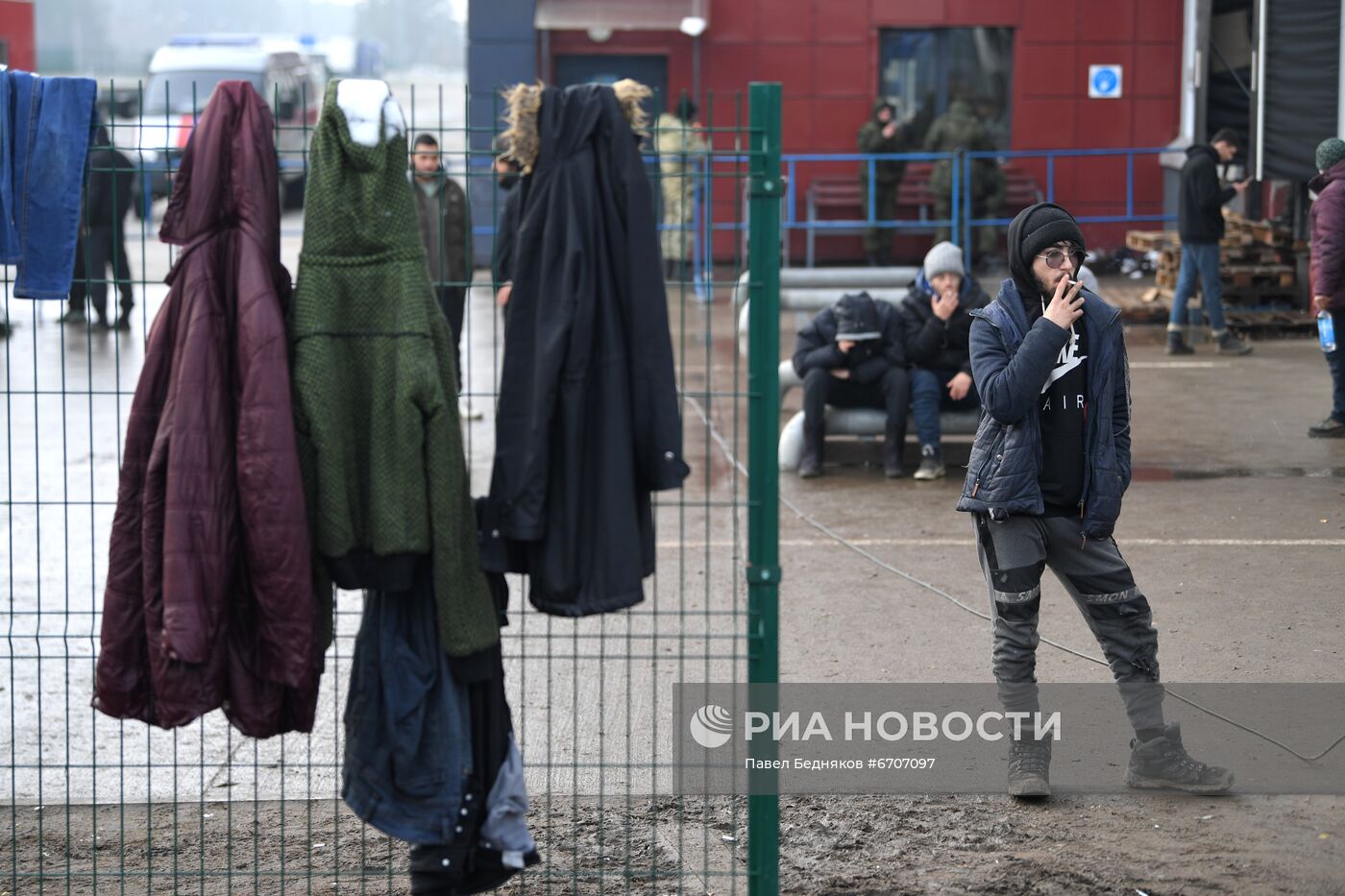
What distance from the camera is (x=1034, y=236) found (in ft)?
16.5

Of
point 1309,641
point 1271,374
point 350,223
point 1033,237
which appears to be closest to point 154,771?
point 350,223

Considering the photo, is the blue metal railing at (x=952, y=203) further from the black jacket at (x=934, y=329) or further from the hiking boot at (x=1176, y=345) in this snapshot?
the black jacket at (x=934, y=329)

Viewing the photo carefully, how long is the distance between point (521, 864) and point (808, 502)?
572cm

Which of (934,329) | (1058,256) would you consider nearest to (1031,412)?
(1058,256)

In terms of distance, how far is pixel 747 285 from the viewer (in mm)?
3855

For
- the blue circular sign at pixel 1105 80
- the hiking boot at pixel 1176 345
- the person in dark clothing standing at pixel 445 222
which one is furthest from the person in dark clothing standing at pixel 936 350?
the blue circular sign at pixel 1105 80

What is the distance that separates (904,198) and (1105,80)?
315cm

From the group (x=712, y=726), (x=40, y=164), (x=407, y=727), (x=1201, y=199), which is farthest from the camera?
(x=1201, y=199)

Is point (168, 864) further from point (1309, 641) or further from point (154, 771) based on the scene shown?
point (1309, 641)

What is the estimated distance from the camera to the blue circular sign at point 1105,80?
68.0 feet

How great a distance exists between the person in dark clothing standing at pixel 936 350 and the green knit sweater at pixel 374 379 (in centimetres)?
618

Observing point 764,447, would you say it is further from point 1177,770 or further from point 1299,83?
point 1299,83

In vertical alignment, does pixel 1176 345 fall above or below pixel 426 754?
above

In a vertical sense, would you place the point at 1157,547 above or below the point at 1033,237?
below
